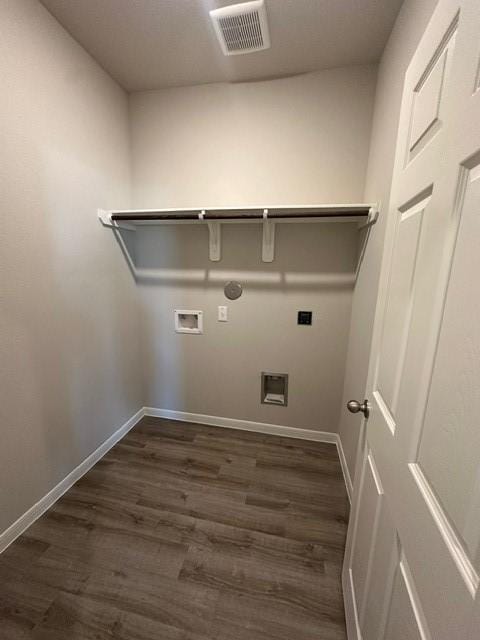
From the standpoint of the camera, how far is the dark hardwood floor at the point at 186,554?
3.71 ft

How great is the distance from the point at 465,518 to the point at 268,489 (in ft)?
5.20

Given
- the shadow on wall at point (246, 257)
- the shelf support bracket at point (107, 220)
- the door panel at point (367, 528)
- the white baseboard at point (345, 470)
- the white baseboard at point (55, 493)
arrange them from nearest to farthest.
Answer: the door panel at point (367, 528) → the white baseboard at point (55, 493) → the white baseboard at point (345, 470) → the shelf support bracket at point (107, 220) → the shadow on wall at point (246, 257)

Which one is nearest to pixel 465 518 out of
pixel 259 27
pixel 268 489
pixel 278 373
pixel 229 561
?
pixel 229 561

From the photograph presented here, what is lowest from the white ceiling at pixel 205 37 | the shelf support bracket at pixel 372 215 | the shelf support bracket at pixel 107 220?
the shelf support bracket at pixel 372 215

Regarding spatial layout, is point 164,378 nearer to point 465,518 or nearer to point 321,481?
point 321,481

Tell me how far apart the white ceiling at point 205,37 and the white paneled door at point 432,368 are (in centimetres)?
97

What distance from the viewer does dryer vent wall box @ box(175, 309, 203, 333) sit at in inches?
90.6

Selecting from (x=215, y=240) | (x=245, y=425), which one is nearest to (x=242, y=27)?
(x=215, y=240)

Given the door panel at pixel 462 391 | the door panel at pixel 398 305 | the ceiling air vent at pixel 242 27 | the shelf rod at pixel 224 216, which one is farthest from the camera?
the shelf rod at pixel 224 216

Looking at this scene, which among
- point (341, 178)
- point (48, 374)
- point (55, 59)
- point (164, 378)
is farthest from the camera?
point (164, 378)

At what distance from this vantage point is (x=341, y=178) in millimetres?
1872

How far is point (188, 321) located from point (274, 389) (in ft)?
3.10

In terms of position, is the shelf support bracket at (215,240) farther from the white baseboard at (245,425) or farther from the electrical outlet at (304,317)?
the white baseboard at (245,425)

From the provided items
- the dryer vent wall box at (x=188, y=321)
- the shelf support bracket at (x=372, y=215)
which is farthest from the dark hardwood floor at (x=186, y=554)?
the shelf support bracket at (x=372, y=215)
